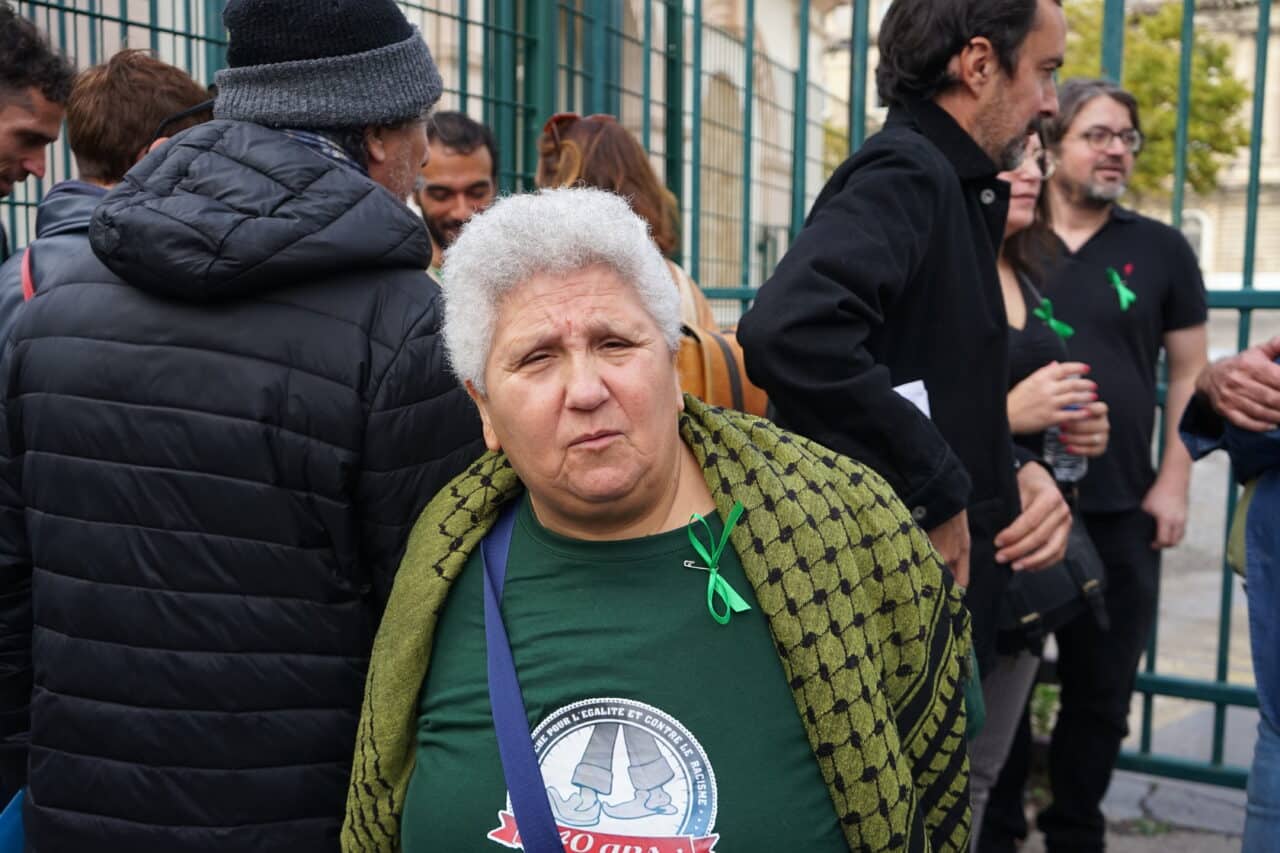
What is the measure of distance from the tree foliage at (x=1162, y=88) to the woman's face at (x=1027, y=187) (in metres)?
17.6

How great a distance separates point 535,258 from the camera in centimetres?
162

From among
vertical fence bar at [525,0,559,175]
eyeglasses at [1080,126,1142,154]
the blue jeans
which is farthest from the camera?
vertical fence bar at [525,0,559,175]

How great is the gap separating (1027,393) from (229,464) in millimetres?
1817

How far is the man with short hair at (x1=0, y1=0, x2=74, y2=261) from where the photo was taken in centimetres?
268

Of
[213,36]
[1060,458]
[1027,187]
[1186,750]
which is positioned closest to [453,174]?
[213,36]

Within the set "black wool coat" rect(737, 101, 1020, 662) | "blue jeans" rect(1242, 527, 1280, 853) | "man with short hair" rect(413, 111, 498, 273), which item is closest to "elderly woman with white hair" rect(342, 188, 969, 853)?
"black wool coat" rect(737, 101, 1020, 662)

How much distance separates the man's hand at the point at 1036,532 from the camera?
2.36 meters

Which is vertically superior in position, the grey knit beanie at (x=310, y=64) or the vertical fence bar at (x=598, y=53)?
the vertical fence bar at (x=598, y=53)

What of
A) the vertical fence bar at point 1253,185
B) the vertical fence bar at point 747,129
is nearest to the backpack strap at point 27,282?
the vertical fence bar at point 747,129

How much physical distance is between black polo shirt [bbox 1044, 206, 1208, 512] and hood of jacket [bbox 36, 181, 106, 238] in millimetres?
2583

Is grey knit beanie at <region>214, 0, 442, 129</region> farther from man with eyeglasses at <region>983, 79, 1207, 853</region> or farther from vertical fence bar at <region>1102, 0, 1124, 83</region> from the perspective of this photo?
vertical fence bar at <region>1102, 0, 1124, 83</region>

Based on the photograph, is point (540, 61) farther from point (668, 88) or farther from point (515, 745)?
point (515, 745)

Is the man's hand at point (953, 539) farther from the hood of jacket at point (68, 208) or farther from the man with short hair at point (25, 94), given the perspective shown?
the man with short hair at point (25, 94)

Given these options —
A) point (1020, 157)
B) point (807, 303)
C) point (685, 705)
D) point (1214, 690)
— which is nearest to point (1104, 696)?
point (1214, 690)
